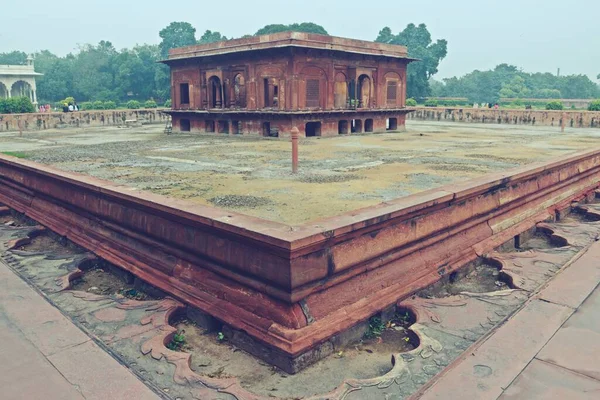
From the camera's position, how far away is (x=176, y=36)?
63031mm

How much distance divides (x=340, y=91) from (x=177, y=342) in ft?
48.2

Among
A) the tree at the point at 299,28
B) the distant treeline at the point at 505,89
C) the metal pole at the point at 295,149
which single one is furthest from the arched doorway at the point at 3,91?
the metal pole at the point at 295,149

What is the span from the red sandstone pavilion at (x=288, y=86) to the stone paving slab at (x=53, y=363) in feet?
40.7

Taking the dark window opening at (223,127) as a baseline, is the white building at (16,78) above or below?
above

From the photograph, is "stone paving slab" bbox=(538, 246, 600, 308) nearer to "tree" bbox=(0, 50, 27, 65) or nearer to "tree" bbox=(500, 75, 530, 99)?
"tree" bbox=(500, 75, 530, 99)

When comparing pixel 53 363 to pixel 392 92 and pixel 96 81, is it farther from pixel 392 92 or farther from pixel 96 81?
pixel 96 81

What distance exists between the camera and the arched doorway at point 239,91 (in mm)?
18562

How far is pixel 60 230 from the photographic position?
784cm

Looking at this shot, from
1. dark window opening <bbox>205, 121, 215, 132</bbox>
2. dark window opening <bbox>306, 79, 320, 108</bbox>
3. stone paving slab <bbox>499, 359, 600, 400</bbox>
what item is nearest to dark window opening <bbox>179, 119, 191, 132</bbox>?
dark window opening <bbox>205, 121, 215, 132</bbox>

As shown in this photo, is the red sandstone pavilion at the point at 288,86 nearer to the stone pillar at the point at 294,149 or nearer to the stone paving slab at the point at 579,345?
the stone pillar at the point at 294,149

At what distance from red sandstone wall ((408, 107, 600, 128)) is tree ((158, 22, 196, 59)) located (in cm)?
3999

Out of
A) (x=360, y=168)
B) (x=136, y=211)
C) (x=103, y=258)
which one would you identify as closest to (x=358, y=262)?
(x=136, y=211)

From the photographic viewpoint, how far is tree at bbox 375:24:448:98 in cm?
4931

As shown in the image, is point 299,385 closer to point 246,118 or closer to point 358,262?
point 358,262
